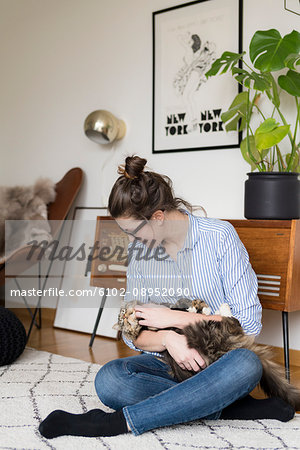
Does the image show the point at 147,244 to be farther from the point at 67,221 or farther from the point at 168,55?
the point at 67,221

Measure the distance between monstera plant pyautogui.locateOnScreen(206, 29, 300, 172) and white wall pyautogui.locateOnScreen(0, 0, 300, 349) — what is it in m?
0.29

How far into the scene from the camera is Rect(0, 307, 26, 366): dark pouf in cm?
254

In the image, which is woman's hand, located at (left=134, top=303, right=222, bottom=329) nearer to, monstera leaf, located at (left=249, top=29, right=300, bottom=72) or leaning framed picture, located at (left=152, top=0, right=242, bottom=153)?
monstera leaf, located at (left=249, top=29, right=300, bottom=72)

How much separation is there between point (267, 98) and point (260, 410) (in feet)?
5.42

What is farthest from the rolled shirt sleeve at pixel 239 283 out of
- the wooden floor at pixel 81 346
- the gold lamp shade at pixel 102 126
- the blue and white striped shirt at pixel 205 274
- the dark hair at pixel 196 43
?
the gold lamp shade at pixel 102 126

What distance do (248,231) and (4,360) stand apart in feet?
4.19

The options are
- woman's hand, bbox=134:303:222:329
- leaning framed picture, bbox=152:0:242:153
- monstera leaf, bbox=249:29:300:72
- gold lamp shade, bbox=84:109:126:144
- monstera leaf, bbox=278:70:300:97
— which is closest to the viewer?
woman's hand, bbox=134:303:222:329

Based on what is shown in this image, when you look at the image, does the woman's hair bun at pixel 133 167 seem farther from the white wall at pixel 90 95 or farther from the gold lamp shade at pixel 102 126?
the gold lamp shade at pixel 102 126

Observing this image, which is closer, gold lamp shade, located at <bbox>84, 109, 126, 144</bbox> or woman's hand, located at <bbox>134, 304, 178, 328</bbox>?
woman's hand, located at <bbox>134, 304, 178, 328</bbox>

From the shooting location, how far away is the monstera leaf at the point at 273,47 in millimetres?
2314

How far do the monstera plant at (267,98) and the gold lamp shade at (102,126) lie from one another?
0.88 m

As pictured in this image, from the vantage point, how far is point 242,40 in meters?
2.95

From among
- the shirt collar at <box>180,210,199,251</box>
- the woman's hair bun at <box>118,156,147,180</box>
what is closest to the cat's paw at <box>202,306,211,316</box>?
the shirt collar at <box>180,210,199,251</box>

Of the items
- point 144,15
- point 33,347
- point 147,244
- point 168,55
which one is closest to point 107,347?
point 33,347
